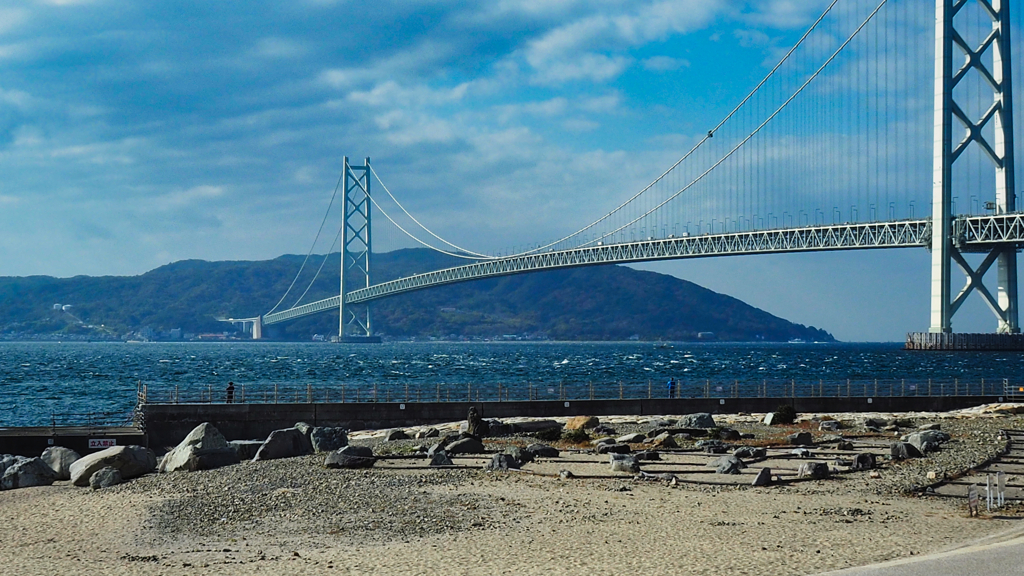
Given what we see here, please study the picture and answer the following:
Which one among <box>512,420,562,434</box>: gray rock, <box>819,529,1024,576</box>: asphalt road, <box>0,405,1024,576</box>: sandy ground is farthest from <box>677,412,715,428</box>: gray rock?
<box>819,529,1024,576</box>: asphalt road

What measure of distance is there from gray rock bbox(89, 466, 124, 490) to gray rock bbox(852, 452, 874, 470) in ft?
38.0

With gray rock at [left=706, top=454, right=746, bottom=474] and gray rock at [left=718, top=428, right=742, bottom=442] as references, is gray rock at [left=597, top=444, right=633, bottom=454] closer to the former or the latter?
gray rock at [left=706, top=454, right=746, bottom=474]

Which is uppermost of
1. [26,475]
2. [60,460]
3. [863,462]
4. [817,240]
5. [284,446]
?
[817,240]

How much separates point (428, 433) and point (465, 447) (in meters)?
4.83

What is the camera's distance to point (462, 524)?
38.8ft

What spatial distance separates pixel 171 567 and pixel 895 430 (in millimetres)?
17403

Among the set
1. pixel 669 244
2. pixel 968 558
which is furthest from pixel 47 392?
pixel 669 244

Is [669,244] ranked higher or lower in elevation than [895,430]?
higher

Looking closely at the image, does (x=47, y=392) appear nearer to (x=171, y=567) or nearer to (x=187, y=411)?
(x=187, y=411)

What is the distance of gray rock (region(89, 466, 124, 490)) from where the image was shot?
16.7 meters

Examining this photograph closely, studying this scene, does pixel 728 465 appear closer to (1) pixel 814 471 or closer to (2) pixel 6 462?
(1) pixel 814 471

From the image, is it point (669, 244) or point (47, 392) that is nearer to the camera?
point (47, 392)

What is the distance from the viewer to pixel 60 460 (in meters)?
18.6

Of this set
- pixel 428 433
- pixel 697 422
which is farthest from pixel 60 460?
pixel 697 422
